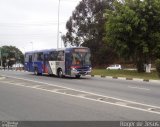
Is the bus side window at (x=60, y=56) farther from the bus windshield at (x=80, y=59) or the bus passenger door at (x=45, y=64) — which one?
the bus passenger door at (x=45, y=64)

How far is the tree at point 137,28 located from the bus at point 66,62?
306 inches

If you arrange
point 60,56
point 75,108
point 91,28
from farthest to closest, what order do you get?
point 91,28
point 60,56
point 75,108

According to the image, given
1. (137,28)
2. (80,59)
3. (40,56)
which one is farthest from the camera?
(137,28)

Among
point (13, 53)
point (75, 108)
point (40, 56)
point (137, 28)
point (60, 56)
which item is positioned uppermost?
point (13, 53)

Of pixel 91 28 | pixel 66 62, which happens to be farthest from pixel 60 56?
pixel 91 28

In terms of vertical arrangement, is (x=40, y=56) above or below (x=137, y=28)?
below

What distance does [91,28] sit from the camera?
71.3 m

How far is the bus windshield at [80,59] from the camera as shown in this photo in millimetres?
33719

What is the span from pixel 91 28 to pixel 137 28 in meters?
31.0

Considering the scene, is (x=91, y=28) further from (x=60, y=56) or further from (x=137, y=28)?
(x=60, y=56)

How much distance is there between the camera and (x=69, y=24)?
74750mm

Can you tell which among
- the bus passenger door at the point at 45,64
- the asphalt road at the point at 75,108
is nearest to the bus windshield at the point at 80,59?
the bus passenger door at the point at 45,64

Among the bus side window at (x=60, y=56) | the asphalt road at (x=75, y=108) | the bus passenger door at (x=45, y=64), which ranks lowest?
the asphalt road at (x=75, y=108)

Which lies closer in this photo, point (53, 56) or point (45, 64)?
point (53, 56)
